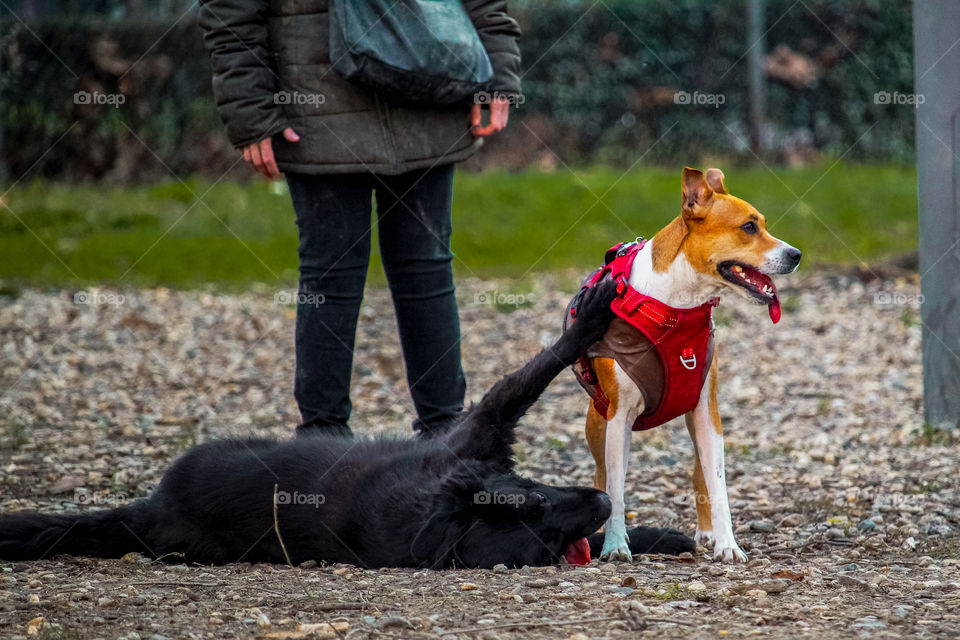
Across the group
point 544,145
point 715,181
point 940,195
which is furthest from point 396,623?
point 544,145

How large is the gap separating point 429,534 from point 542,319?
199 inches

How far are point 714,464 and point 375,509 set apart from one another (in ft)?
3.70

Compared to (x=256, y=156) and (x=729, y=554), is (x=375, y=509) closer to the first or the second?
(x=729, y=554)

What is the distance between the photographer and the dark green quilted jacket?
419 cm

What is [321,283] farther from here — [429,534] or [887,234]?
[887,234]

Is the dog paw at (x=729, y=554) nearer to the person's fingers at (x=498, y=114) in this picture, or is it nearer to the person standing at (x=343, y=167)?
the person standing at (x=343, y=167)

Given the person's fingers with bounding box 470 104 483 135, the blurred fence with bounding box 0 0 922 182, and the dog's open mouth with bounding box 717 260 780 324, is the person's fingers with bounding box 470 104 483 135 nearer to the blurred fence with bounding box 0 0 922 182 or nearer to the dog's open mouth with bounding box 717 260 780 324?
the dog's open mouth with bounding box 717 260 780 324

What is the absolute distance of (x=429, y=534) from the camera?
3.58 m

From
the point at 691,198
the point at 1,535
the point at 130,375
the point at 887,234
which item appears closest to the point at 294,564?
the point at 1,535

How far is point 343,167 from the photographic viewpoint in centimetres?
426

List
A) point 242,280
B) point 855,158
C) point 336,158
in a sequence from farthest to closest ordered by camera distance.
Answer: point 855,158 < point 242,280 < point 336,158

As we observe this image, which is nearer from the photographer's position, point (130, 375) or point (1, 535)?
point (1, 535)

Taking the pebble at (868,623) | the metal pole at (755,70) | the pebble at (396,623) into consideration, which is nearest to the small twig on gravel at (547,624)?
the pebble at (396,623)

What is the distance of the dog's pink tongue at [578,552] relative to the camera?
3.71 m
